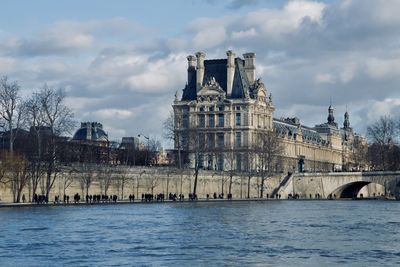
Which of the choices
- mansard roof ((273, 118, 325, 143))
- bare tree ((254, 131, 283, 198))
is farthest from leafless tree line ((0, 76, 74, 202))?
mansard roof ((273, 118, 325, 143))

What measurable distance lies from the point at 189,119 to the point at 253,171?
1005 inches

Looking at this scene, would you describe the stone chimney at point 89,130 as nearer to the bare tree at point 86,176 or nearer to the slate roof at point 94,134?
the slate roof at point 94,134

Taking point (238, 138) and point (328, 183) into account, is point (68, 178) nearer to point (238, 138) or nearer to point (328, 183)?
point (328, 183)

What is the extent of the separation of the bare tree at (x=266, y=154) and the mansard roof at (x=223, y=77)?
944cm

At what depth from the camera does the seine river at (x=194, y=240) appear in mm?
35812

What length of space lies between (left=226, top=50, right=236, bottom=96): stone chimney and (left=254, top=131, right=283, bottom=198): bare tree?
33.9ft

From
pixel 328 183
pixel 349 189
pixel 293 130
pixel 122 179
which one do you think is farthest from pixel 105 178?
pixel 293 130

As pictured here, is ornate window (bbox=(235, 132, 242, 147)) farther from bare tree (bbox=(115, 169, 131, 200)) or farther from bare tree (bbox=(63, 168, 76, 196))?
bare tree (bbox=(63, 168, 76, 196))

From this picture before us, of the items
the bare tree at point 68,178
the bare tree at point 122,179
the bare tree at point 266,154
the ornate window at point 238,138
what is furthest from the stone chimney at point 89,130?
the bare tree at point 68,178

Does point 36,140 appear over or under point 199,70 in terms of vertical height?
under

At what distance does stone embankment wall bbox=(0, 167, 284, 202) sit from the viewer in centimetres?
8969

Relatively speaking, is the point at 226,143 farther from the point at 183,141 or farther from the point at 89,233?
the point at 89,233

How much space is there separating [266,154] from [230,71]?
1879cm

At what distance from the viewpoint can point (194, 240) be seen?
43.7m
